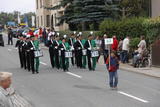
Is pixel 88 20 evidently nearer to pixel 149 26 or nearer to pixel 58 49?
pixel 149 26

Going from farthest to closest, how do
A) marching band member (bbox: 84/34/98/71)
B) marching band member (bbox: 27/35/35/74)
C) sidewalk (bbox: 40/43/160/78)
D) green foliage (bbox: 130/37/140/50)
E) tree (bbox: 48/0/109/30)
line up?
1. tree (bbox: 48/0/109/30)
2. green foliage (bbox: 130/37/140/50)
3. marching band member (bbox: 84/34/98/71)
4. marching band member (bbox: 27/35/35/74)
5. sidewalk (bbox: 40/43/160/78)

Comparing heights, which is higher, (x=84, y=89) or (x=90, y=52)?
(x=90, y=52)

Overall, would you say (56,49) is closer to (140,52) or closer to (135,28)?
(140,52)

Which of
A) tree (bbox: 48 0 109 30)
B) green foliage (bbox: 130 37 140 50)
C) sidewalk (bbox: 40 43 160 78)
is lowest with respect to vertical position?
sidewalk (bbox: 40 43 160 78)

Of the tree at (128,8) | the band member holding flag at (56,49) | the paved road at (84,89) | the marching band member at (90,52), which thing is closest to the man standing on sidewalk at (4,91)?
the paved road at (84,89)

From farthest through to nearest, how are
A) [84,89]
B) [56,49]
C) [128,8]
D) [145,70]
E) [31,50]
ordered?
1. [128,8]
2. [56,49]
3. [145,70]
4. [31,50]
5. [84,89]

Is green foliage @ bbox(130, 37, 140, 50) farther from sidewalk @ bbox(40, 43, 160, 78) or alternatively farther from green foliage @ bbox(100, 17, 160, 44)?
sidewalk @ bbox(40, 43, 160, 78)

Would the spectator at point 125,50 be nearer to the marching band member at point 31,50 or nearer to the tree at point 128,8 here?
the marching band member at point 31,50

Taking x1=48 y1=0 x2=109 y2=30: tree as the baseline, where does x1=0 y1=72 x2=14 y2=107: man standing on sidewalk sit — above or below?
below

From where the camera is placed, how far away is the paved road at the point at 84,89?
41.3 feet

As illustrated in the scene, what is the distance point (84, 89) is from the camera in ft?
50.1

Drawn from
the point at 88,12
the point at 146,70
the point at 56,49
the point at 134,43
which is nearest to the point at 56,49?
the point at 56,49

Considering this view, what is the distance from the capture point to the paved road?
41.3 feet

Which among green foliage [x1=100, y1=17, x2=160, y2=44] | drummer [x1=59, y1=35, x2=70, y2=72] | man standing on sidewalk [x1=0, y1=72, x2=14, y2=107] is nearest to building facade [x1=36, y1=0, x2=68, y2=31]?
green foliage [x1=100, y1=17, x2=160, y2=44]
